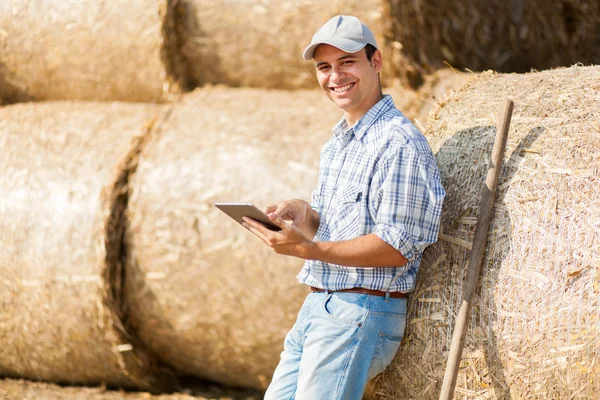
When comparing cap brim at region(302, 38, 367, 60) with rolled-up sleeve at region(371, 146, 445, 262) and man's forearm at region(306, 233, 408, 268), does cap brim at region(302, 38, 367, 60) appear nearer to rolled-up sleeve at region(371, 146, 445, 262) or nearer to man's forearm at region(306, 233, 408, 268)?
rolled-up sleeve at region(371, 146, 445, 262)

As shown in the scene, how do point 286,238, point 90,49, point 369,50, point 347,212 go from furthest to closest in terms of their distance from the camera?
1. point 90,49
2. point 369,50
3. point 347,212
4. point 286,238

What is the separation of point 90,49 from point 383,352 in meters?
2.42

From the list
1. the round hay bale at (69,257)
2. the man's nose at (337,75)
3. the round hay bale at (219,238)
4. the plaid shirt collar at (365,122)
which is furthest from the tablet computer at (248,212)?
the round hay bale at (69,257)

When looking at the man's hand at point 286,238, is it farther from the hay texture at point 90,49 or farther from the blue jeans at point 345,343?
the hay texture at point 90,49

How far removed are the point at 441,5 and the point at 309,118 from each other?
0.85 metres

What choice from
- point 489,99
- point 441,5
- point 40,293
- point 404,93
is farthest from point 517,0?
point 40,293

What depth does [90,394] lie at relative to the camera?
3932mm

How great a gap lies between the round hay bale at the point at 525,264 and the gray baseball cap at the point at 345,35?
19.5 inches

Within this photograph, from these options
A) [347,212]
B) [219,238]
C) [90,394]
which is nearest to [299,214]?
[347,212]

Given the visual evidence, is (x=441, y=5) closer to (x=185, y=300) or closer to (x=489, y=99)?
(x=489, y=99)

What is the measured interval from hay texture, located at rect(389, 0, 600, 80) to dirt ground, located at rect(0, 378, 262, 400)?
1.72 m

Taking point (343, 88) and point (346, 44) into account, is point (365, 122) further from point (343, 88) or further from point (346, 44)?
point (346, 44)

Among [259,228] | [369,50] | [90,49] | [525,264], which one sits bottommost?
[525,264]

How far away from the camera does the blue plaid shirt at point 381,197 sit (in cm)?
238
